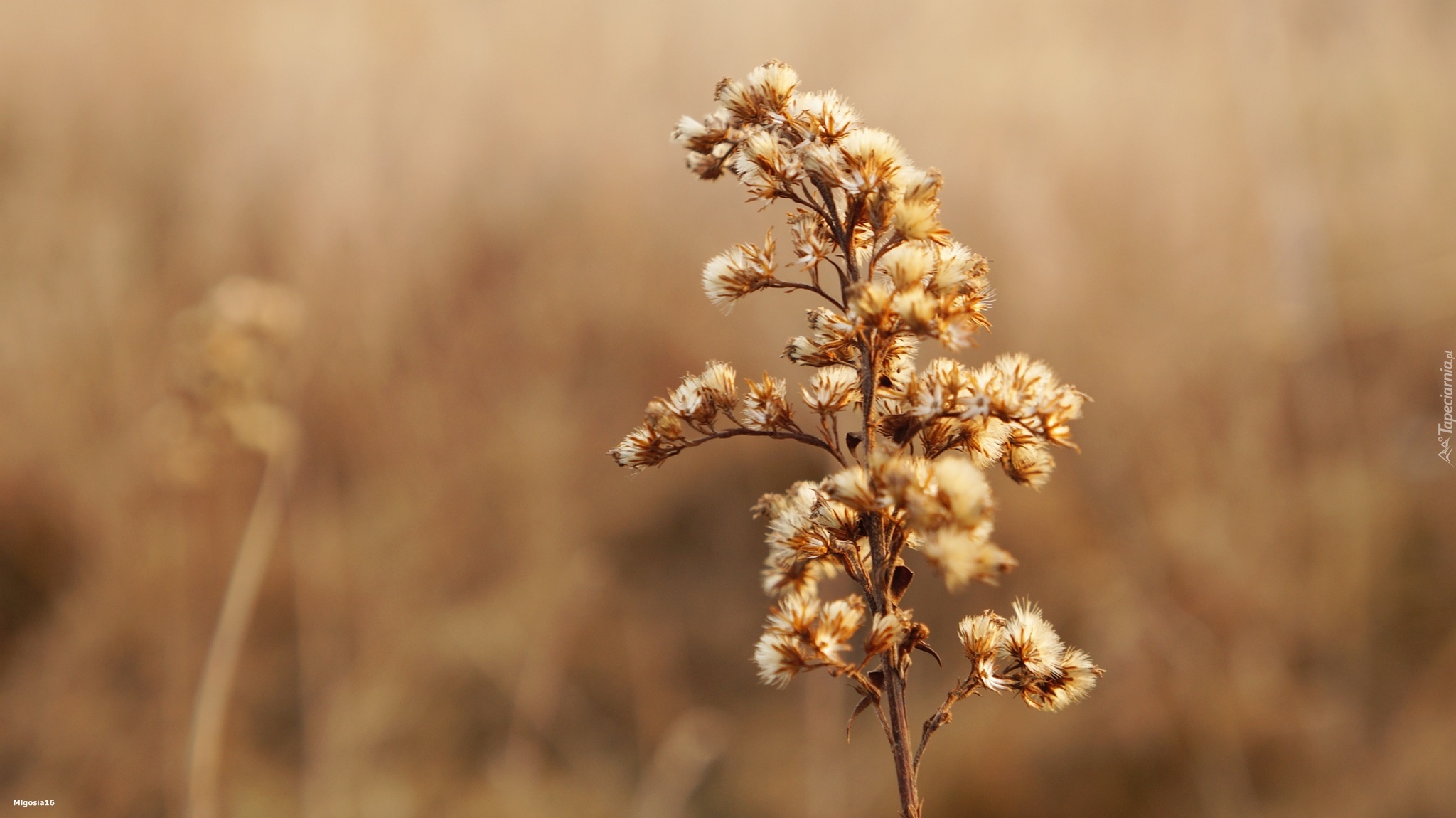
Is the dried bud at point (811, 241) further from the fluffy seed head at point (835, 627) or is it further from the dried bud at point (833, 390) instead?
the fluffy seed head at point (835, 627)

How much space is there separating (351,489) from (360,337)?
371 millimetres

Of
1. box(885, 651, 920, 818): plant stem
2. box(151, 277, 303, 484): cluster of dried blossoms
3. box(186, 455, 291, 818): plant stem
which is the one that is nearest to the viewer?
box(885, 651, 920, 818): plant stem

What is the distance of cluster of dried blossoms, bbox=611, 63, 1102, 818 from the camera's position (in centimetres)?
35

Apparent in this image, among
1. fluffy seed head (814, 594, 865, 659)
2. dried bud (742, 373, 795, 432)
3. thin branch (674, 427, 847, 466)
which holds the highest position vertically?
dried bud (742, 373, 795, 432)

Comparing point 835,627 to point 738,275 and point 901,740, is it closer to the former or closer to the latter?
point 901,740

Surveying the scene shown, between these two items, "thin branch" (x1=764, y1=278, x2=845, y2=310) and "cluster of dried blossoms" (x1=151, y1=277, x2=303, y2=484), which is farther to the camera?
"cluster of dried blossoms" (x1=151, y1=277, x2=303, y2=484)

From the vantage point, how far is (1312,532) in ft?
5.16

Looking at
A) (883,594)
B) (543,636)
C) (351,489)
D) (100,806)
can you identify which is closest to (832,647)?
(883,594)

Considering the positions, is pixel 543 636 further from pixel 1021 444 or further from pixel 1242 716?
pixel 1021 444

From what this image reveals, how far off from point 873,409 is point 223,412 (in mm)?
1209

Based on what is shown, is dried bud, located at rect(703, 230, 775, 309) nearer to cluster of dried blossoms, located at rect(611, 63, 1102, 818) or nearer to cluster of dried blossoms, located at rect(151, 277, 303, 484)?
cluster of dried blossoms, located at rect(611, 63, 1102, 818)

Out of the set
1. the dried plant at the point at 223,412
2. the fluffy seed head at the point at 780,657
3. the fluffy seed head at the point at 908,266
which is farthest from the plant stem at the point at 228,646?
the fluffy seed head at the point at 908,266

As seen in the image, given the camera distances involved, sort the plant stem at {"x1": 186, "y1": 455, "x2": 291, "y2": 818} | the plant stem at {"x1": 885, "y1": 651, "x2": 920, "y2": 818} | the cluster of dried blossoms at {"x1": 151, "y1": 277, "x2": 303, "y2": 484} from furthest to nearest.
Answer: the cluster of dried blossoms at {"x1": 151, "y1": 277, "x2": 303, "y2": 484} → the plant stem at {"x1": 186, "y1": 455, "x2": 291, "y2": 818} → the plant stem at {"x1": 885, "y1": 651, "x2": 920, "y2": 818}

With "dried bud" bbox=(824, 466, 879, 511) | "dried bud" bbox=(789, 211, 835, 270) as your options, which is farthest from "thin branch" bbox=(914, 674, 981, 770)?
"dried bud" bbox=(789, 211, 835, 270)
